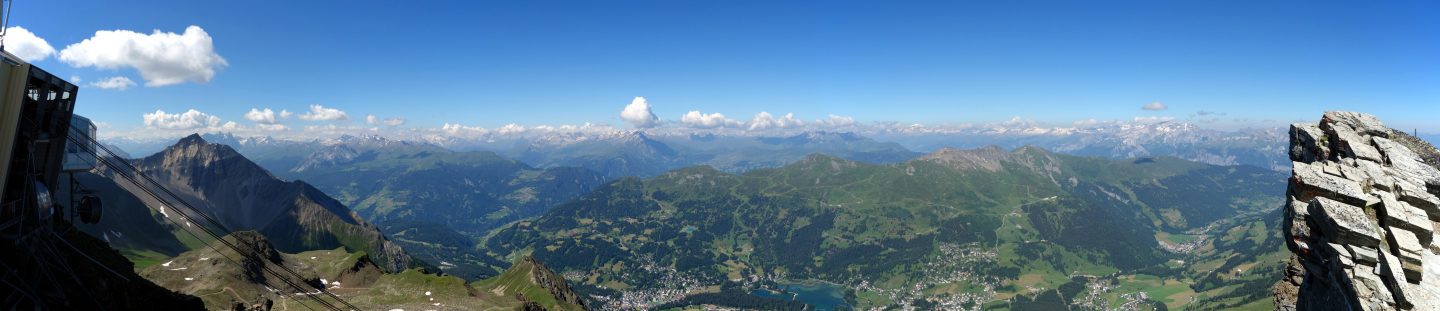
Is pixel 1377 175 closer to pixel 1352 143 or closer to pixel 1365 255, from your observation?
pixel 1352 143

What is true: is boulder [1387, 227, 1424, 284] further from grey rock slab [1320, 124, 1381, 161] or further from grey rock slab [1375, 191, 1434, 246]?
grey rock slab [1320, 124, 1381, 161]

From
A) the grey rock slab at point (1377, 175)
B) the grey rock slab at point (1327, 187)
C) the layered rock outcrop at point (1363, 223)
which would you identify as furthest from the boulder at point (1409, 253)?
the grey rock slab at point (1377, 175)

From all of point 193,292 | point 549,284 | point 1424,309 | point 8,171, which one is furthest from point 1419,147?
point 549,284

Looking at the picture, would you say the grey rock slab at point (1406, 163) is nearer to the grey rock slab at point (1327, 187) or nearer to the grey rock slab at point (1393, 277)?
the grey rock slab at point (1327, 187)

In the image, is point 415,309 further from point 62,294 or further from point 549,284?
point 62,294

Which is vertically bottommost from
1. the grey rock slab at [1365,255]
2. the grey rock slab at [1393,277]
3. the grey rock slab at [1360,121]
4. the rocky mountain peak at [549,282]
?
the rocky mountain peak at [549,282]

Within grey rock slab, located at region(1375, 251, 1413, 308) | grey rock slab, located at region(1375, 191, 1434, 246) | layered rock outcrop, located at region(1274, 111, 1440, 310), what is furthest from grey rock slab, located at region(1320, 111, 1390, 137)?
grey rock slab, located at region(1375, 251, 1413, 308)
